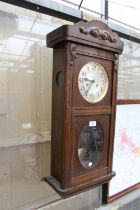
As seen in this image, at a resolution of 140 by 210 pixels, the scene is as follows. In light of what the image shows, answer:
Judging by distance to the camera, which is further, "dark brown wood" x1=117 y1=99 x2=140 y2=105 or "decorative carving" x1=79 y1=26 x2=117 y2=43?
"dark brown wood" x1=117 y1=99 x2=140 y2=105

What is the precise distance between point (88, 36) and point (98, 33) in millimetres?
59

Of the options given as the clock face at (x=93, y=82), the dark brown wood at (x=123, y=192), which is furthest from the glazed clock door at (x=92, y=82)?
the dark brown wood at (x=123, y=192)

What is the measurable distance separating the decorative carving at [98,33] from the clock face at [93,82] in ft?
0.38

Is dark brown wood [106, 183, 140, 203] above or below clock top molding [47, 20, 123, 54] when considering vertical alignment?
below

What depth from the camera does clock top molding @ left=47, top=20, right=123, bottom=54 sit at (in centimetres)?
76

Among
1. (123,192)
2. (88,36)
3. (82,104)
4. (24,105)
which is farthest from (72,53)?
(123,192)

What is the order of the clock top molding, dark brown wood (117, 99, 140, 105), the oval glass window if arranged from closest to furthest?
the clock top molding → the oval glass window → dark brown wood (117, 99, 140, 105)

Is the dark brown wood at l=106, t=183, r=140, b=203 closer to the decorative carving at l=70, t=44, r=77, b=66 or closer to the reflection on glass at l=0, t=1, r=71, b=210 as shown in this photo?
the reflection on glass at l=0, t=1, r=71, b=210

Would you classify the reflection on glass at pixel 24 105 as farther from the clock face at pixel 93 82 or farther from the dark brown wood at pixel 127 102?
the dark brown wood at pixel 127 102

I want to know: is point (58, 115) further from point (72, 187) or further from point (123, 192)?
point (123, 192)

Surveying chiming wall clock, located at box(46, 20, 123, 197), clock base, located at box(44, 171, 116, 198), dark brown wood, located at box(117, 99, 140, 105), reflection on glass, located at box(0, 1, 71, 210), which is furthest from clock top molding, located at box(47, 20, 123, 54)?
clock base, located at box(44, 171, 116, 198)

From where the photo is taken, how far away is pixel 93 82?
875mm

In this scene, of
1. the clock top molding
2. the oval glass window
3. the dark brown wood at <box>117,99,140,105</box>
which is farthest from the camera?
the dark brown wood at <box>117,99,140,105</box>

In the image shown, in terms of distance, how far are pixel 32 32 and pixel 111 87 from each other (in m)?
0.47
